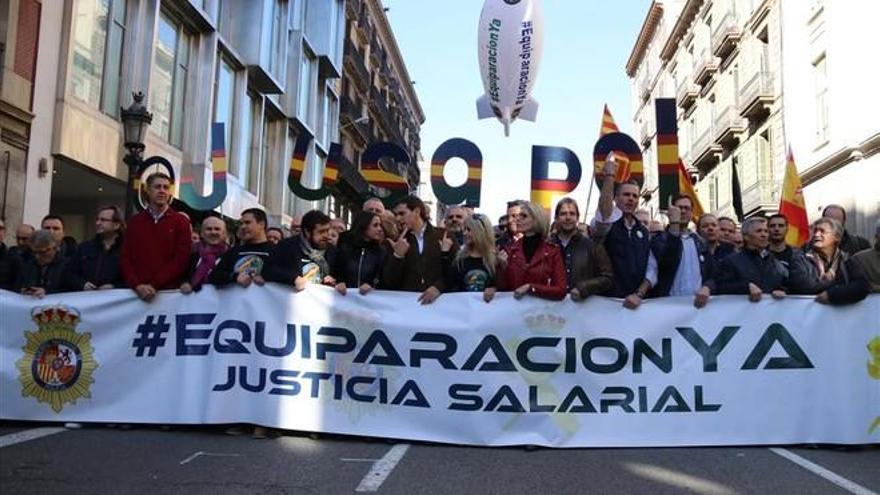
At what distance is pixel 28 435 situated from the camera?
569 cm

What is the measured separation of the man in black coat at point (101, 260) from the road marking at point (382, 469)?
9.31 ft

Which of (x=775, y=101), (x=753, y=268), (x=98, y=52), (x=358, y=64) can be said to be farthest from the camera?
(x=358, y=64)

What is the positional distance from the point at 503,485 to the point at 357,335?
6.10 feet

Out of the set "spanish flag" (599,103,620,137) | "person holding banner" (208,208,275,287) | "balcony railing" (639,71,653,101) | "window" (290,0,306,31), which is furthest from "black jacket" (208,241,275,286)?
"balcony railing" (639,71,653,101)

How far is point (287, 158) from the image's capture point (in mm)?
28406

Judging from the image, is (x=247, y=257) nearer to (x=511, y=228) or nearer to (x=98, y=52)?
(x=511, y=228)

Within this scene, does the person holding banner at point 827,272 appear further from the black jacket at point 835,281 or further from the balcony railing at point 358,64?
the balcony railing at point 358,64

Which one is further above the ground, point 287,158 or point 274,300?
point 287,158

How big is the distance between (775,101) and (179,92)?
76.3ft

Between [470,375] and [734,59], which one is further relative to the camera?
[734,59]

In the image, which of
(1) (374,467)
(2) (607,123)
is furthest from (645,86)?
(1) (374,467)

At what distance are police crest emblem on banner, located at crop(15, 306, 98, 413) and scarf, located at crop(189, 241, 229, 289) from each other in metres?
0.91

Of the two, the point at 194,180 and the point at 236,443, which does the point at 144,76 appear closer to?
the point at 194,180

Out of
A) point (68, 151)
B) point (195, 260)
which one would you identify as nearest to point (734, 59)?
point (68, 151)
